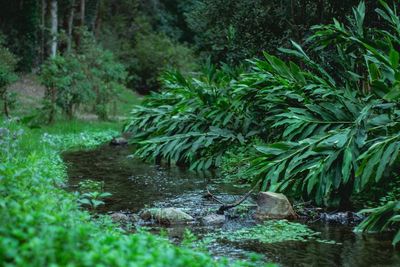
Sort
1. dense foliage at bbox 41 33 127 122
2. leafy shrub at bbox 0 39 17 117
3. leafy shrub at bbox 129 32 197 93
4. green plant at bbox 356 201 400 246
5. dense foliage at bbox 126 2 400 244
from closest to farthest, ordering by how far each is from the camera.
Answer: green plant at bbox 356 201 400 246, dense foliage at bbox 126 2 400 244, leafy shrub at bbox 0 39 17 117, dense foliage at bbox 41 33 127 122, leafy shrub at bbox 129 32 197 93

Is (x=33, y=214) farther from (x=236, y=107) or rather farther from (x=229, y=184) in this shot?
(x=236, y=107)

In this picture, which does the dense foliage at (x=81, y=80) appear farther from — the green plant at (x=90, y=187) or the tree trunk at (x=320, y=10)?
the tree trunk at (x=320, y=10)

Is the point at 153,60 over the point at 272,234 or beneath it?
over

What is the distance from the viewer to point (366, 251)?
18.9 ft

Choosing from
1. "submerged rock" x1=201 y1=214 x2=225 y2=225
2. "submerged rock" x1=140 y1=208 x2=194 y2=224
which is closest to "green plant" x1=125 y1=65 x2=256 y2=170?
"submerged rock" x1=201 y1=214 x2=225 y2=225

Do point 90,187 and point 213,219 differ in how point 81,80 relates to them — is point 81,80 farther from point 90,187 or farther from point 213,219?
point 213,219

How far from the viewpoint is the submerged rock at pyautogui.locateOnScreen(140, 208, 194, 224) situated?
688cm

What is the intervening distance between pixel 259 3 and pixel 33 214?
36.3ft

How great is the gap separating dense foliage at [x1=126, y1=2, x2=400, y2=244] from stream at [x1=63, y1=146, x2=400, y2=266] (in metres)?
0.70

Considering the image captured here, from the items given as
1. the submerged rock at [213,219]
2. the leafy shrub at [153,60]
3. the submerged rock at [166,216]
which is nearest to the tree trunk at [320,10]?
the submerged rock at [213,219]

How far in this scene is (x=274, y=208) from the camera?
7.22 m

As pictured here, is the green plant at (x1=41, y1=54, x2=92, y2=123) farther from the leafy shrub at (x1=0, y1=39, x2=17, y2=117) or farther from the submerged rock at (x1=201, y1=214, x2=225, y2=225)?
the submerged rock at (x1=201, y1=214, x2=225, y2=225)

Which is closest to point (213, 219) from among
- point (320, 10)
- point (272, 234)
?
point (272, 234)

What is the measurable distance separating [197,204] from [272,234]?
1.86 metres
